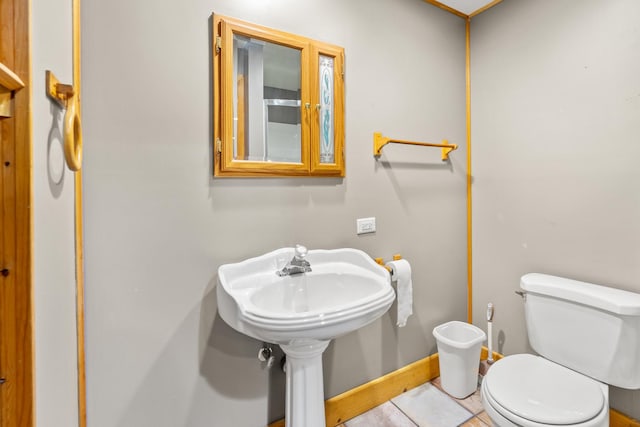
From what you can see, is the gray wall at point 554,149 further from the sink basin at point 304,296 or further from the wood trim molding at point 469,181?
the sink basin at point 304,296

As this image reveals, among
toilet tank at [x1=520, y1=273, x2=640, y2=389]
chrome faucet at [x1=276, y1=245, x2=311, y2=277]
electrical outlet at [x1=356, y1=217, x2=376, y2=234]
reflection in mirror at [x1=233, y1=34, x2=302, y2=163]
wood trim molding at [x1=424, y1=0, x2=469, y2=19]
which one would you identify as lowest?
toilet tank at [x1=520, y1=273, x2=640, y2=389]

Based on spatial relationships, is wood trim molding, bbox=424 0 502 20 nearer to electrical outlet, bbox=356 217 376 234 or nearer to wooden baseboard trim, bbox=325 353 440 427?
electrical outlet, bbox=356 217 376 234

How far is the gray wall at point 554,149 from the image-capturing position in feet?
4.69

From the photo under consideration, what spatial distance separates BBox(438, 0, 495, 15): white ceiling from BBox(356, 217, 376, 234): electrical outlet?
1.47m

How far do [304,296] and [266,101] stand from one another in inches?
35.4

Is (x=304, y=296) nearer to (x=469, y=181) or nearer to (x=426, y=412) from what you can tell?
(x=426, y=412)

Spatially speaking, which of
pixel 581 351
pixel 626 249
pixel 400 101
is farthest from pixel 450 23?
pixel 581 351

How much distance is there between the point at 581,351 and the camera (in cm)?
140

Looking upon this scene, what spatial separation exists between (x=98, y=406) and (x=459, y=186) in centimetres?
218

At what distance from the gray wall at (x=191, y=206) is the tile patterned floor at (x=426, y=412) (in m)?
0.19

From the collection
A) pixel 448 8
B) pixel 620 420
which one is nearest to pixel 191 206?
pixel 448 8

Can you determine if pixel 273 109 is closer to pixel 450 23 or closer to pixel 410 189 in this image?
pixel 410 189

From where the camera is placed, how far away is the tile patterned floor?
1.58 meters

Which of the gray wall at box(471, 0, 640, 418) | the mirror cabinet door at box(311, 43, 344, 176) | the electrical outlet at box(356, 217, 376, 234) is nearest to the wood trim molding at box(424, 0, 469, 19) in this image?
the gray wall at box(471, 0, 640, 418)
